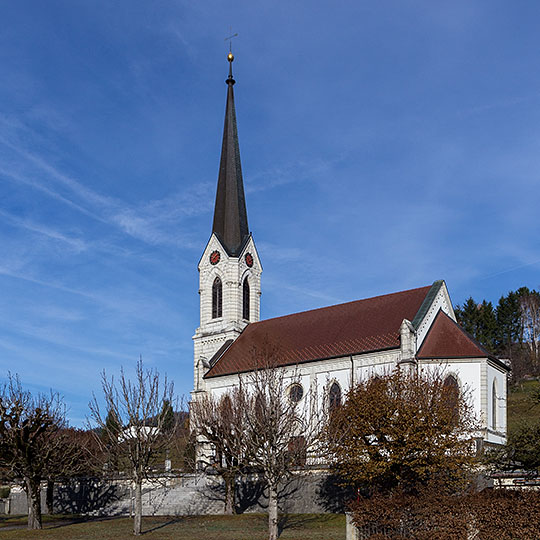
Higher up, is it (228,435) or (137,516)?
(228,435)

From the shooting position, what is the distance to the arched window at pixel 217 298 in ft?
198

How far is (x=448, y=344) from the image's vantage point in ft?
144

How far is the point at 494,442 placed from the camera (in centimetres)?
4284

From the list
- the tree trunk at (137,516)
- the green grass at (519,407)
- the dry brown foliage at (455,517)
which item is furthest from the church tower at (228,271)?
the dry brown foliage at (455,517)

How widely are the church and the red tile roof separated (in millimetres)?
66

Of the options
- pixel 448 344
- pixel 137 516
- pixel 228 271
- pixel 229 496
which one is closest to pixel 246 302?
pixel 228 271

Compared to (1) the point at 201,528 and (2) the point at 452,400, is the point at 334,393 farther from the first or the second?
(1) the point at 201,528

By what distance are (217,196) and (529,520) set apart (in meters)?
48.7

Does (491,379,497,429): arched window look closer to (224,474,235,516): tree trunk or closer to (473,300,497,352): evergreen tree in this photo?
(224,474,235,516): tree trunk

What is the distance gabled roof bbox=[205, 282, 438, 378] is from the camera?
46281mm

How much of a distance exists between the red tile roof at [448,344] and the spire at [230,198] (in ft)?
70.7

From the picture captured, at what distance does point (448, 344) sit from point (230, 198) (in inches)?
1067

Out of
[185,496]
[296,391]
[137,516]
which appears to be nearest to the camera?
[137,516]

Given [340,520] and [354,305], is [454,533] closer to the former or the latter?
[340,520]
